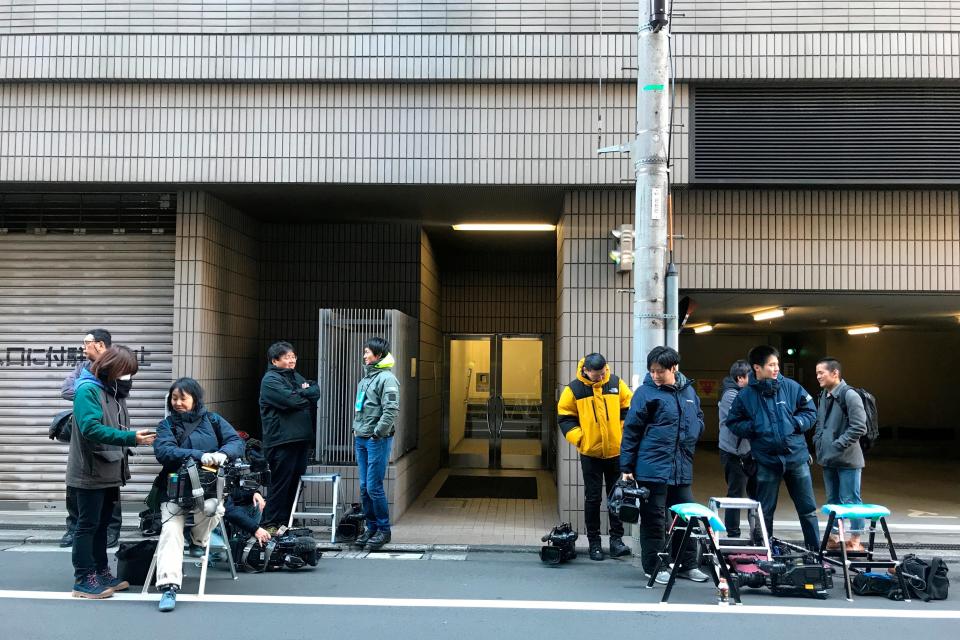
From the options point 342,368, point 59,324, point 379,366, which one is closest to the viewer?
point 379,366

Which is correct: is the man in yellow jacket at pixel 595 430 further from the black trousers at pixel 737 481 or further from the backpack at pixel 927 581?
the backpack at pixel 927 581

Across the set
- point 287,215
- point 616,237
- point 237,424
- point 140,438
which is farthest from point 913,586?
point 287,215

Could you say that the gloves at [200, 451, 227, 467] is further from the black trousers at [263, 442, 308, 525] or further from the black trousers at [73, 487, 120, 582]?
the black trousers at [263, 442, 308, 525]

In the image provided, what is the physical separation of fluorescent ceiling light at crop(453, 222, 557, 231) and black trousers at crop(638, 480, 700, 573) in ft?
17.1

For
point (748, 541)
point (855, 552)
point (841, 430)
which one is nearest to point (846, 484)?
point (841, 430)

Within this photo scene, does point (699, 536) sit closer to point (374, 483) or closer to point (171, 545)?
point (374, 483)

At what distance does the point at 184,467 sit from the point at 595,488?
143 inches

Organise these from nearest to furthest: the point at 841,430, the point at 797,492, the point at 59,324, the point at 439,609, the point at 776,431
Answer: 1. the point at 439,609
2. the point at 776,431
3. the point at 797,492
4. the point at 841,430
5. the point at 59,324

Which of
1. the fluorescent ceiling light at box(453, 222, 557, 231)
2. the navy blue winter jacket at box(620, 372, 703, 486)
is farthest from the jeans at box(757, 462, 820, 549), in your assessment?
the fluorescent ceiling light at box(453, 222, 557, 231)

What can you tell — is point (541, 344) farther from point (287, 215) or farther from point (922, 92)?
point (922, 92)

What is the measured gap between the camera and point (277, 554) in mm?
6391

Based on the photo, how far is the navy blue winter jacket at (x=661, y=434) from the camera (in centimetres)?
603

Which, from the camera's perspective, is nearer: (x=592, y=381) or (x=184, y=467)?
(x=184, y=467)

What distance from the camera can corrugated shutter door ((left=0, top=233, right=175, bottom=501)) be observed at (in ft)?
28.9
